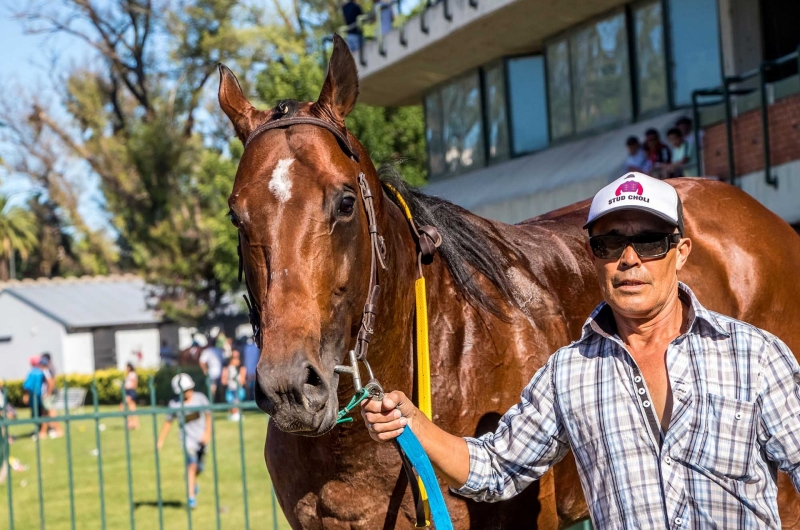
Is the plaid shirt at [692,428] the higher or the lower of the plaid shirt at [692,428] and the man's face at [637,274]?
the lower

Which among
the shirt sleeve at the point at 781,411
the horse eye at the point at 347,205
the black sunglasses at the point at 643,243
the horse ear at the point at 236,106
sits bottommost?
the shirt sleeve at the point at 781,411

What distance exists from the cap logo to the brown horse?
83 cm

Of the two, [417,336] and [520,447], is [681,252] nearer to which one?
[520,447]

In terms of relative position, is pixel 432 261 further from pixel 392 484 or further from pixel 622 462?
pixel 622 462

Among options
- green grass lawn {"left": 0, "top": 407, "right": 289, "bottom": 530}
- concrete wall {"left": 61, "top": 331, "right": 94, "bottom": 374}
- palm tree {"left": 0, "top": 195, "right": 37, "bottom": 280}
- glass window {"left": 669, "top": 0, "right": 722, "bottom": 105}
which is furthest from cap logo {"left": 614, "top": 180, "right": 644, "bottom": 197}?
palm tree {"left": 0, "top": 195, "right": 37, "bottom": 280}

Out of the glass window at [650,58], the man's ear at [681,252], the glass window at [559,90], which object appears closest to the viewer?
the man's ear at [681,252]

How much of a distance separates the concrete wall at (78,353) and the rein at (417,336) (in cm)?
4710

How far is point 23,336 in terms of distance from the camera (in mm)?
49438

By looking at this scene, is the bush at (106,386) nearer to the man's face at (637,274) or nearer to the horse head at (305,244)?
the horse head at (305,244)

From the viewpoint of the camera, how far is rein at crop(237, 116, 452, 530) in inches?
107

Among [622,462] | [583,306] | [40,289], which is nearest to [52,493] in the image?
[583,306]

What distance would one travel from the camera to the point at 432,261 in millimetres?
3576

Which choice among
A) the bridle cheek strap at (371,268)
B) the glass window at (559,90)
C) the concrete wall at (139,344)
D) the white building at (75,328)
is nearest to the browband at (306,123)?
the bridle cheek strap at (371,268)

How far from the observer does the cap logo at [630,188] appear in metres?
2.51
